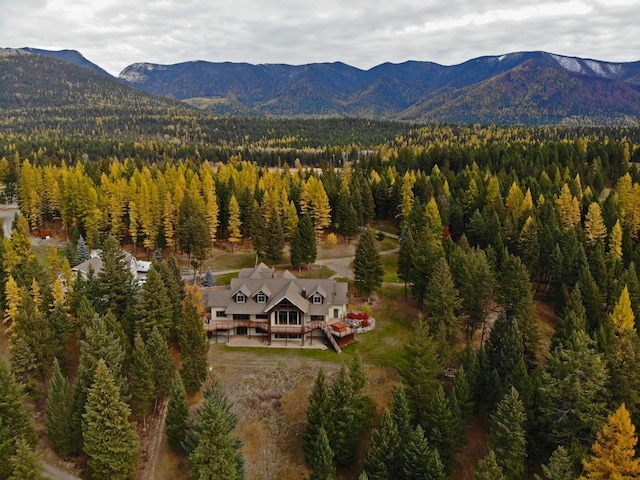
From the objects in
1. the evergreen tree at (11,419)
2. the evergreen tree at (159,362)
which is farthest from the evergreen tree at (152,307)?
the evergreen tree at (11,419)

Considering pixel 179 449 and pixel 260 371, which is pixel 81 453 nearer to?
pixel 179 449

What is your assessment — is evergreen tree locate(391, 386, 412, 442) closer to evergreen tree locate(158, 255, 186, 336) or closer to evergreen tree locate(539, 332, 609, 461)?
evergreen tree locate(539, 332, 609, 461)

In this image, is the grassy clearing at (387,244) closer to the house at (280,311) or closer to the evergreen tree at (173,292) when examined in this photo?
the house at (280,311)

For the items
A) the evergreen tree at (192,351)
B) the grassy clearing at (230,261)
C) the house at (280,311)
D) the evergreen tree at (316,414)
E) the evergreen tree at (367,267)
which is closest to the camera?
the evergreen tree at (316,414)

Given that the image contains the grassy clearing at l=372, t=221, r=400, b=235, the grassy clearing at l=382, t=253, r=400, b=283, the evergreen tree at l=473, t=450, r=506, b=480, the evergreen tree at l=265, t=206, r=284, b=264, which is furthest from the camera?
the grassy clearing at l=372, t=221, r=400, b=235

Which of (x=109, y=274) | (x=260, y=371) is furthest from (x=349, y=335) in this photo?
(x=109, y=274)

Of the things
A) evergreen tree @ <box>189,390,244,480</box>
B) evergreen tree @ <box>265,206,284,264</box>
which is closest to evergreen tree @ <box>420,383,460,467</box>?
evergreen tree @ <box>189,390,244,480</box>
